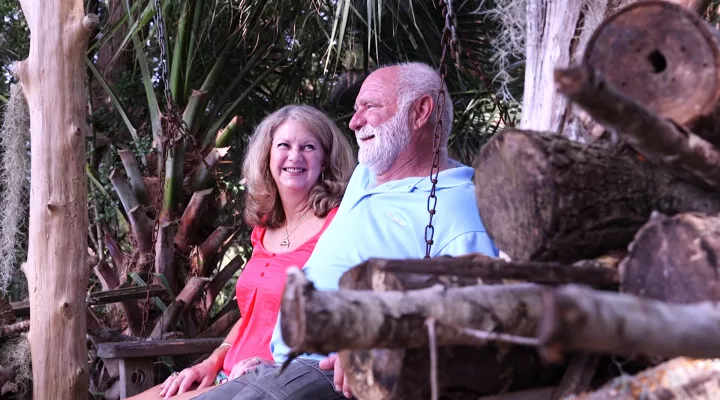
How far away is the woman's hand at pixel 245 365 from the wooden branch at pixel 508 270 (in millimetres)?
1512

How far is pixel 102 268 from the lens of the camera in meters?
4.11

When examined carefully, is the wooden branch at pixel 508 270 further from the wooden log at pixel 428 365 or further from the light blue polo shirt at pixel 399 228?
the light blue polo shirt at pixel 399 228

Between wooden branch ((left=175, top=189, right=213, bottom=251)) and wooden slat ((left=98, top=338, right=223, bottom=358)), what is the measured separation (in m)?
1.13

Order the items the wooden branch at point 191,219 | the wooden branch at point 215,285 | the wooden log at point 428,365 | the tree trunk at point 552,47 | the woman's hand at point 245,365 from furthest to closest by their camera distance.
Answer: the wooden branch at point 215,285 < the wooden branch at point 191,219 < the woman's hand at point 245,365 < the tree trunk at point 552,47 < the wooden log at point 428,365

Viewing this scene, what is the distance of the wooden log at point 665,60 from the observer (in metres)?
1.13

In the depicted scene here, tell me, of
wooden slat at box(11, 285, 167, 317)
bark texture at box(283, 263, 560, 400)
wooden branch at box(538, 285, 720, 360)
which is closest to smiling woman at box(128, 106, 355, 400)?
wooden slat at box(11, 285, 167, 317)

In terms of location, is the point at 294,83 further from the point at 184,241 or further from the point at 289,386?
the point at 289,386

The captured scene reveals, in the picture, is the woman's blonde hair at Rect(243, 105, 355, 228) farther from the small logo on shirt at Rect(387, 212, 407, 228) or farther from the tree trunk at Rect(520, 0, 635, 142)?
the tree trunk at Rect(520, 0, 635, 142)

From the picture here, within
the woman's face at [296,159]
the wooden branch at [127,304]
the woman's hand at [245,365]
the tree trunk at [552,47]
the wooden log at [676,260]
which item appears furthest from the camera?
the wooden branch at [127,304]

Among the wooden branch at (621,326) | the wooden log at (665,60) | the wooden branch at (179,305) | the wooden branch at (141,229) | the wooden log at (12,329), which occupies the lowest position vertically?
the wooden log at (12,329)

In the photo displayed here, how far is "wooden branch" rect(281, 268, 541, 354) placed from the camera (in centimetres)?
89

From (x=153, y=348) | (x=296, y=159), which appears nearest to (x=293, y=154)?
(x=296, y=159)

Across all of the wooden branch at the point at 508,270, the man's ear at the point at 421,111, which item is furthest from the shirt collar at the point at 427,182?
the wooden branch at the point at 508,270

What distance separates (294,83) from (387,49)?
2.31 ft
